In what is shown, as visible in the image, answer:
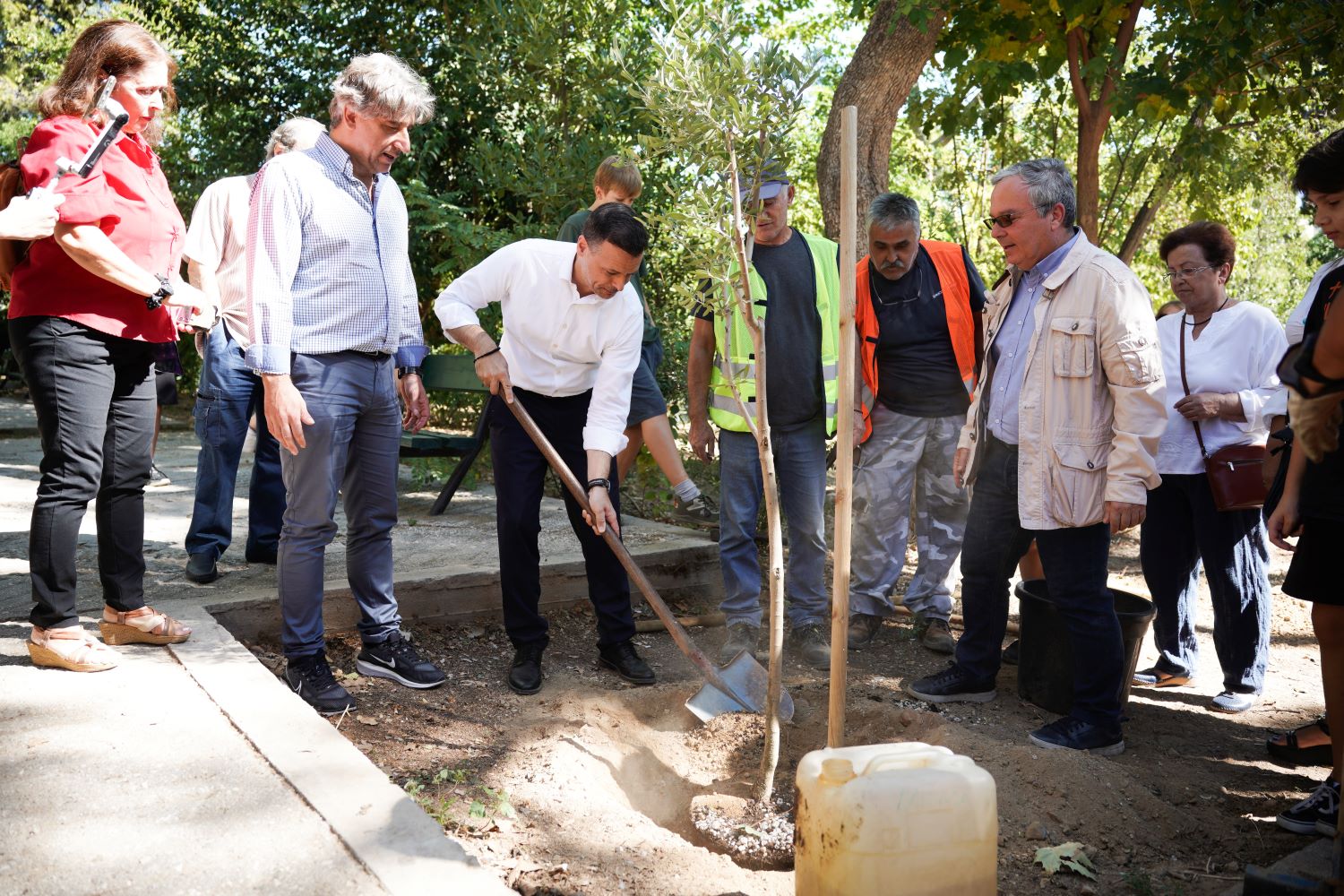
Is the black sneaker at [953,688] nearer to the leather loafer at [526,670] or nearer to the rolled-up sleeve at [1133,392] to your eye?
the rolled-up sleeve at [1133,392]

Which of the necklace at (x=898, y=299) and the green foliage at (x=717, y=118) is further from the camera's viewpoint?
the necklace at (x=898, y=299)

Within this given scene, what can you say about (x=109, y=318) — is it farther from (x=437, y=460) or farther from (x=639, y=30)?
(x=639, y=30)

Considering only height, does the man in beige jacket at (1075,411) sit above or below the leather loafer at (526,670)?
above

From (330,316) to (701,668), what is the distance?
67.5 inches

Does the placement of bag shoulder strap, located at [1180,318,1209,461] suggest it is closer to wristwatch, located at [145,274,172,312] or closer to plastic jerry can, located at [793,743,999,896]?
plastic jerry can, located at [793,743,999,896]

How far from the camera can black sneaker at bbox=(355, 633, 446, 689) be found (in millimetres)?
3916

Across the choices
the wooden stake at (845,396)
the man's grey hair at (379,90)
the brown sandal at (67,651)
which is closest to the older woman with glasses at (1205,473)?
the wooden stake at (845,396)

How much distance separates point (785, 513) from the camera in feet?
15.3

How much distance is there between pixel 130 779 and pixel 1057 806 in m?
2.49

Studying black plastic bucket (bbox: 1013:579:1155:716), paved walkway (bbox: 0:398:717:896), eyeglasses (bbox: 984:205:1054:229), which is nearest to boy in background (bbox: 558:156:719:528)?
eyeglasses (bbox: 984:205:1054:229)

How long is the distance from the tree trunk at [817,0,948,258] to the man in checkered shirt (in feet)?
10.9

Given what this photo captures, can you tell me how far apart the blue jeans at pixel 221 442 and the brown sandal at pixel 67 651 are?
1.40 metres

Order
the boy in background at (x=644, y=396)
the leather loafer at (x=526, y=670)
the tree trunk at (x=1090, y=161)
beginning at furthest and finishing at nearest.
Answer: the tree trunk at (x=1090, y=161)
the boy in background at (x=644, y=396)
the leather loafer at (x=526, y=670)

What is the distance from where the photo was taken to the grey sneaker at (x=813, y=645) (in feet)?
14.9
